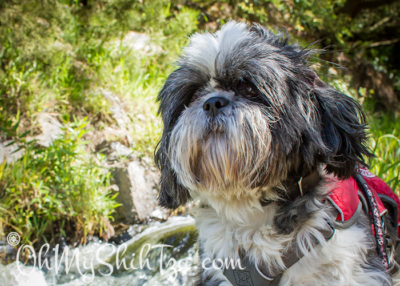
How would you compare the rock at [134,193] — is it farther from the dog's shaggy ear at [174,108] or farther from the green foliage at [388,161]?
the green foliage at [388,161]

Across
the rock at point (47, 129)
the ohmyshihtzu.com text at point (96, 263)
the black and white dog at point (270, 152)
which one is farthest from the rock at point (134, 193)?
the black and white dog at point (270, 152)

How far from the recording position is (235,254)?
1.59m

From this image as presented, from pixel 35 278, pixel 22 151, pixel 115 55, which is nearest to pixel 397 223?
pixel 35 278

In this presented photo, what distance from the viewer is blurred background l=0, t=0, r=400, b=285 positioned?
286 centimetres

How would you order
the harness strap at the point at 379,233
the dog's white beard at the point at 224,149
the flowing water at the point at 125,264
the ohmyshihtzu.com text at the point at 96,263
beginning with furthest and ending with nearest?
the ohmyshihtzu.com text at the point at 96,263, the flowing water at the point at 125,264, the harness strap at the point at 379,233, the dog's white beard at the point at 224,149

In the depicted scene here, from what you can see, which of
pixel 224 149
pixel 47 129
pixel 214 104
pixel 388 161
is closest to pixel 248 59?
pixel 214 104

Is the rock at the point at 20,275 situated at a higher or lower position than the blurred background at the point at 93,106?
lower

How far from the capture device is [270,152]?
140 centimetres

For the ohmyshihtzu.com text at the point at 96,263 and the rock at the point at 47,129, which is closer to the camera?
the ohmyshihtzu.com text at the point at 96,263

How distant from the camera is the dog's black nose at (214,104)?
138 cm

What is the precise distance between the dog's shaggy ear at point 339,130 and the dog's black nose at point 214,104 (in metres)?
0.43

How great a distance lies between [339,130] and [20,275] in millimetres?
2380

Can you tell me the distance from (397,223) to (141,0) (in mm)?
4606

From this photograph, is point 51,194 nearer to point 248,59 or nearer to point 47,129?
point 47,129
